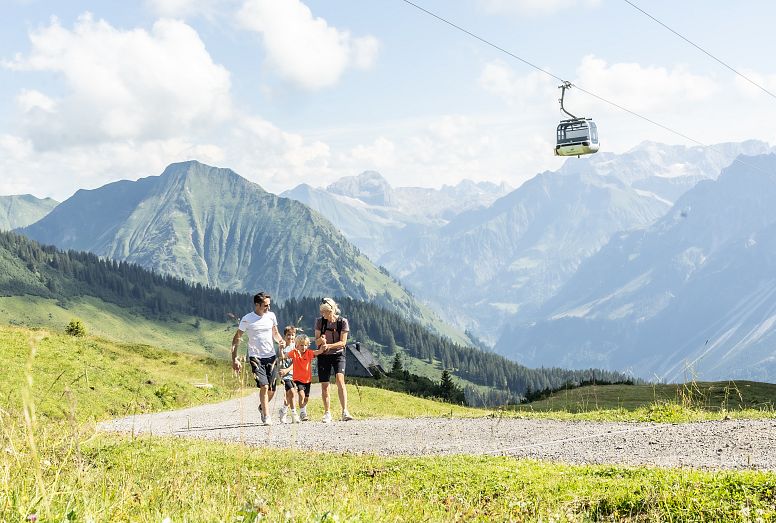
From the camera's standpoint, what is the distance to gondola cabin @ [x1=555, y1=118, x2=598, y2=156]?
3328 cm

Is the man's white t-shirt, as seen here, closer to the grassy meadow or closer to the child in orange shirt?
the child in orange shirt

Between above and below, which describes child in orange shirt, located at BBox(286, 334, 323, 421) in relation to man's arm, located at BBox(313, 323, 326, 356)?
below

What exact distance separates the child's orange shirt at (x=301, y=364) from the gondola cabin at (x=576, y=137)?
761 inches

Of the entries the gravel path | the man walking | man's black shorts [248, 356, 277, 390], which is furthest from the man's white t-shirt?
the gravel path

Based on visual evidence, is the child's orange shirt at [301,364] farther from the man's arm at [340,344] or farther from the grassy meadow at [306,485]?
the grassy meadow at [306,485]

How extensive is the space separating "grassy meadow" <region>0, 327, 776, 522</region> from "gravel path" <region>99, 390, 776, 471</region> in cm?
182

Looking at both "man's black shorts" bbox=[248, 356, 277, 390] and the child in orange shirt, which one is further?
the child in orange shirt

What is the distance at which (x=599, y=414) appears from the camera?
1953 cm

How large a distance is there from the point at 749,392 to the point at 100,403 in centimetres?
3125

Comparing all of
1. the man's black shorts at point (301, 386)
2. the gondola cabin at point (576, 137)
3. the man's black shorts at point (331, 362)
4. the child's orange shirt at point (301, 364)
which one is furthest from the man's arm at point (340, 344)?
the gondola cabin at point (576, 137)

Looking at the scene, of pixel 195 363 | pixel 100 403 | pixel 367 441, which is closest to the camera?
pixel 367 441

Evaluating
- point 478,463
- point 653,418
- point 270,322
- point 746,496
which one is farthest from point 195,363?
point 746,496

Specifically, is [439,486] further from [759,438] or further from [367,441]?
[759,438]

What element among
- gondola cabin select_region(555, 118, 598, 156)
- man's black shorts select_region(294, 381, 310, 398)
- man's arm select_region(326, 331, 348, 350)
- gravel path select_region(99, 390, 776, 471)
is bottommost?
gravel path select_region(99, 390, 776, 471)
